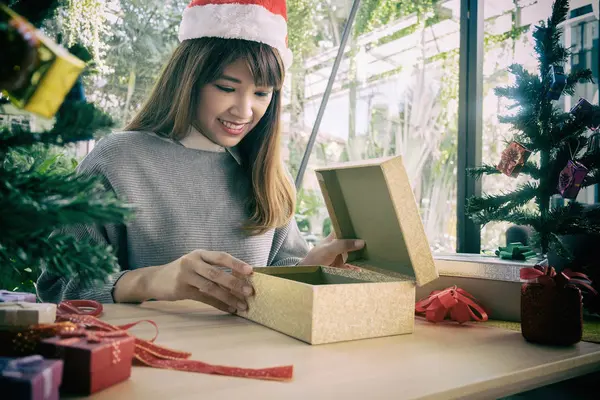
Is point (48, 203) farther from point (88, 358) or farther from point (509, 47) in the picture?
point (509, 47)

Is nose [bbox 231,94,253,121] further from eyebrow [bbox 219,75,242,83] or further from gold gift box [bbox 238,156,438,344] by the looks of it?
gold gift box [bbox 238,156,438,344]

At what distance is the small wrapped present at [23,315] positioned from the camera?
0.65 meters

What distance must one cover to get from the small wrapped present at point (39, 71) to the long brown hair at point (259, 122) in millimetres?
1118

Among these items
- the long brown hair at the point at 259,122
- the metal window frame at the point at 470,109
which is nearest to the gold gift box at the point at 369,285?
the long brown hair at the point at 259,122

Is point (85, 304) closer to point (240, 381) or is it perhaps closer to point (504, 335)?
point (240, 381)

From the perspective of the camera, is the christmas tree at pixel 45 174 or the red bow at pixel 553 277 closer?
the christmas tree at pixel 45 174

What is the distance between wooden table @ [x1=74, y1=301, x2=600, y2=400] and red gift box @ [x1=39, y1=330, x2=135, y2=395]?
19mm

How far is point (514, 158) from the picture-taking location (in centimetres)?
118

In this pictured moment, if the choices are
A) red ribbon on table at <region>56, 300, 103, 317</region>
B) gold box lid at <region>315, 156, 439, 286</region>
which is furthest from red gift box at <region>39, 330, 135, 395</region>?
gold box lid at <region>315, 156, 439, 286</region>

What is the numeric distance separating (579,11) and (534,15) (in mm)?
647

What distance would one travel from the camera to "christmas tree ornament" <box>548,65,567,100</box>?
3.76ft

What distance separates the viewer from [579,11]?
333cm

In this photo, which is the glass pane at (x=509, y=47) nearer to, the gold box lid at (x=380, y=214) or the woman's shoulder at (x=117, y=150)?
the gold box lid at (x=380, y=214)

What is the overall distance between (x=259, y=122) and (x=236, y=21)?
41 cm
